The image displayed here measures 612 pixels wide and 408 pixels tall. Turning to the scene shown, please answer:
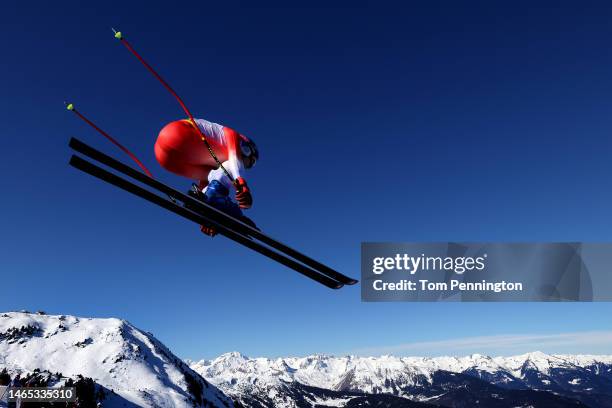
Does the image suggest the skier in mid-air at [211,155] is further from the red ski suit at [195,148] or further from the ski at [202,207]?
the ski at [202,207]

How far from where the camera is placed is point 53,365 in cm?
17225

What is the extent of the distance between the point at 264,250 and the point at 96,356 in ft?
663

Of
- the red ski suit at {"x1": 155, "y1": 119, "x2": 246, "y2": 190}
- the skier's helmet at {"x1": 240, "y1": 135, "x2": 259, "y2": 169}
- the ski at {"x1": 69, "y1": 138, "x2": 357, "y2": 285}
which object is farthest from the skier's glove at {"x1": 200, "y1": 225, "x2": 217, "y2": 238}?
the skier's helmet at {"x1": 240, "y1": 135, "x2": 259, "y2": 169}

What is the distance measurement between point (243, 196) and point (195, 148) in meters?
1.17

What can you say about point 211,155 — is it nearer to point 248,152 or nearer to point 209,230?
point 248,152

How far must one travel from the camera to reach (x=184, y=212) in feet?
21.4

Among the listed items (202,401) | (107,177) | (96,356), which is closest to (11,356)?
(96,356)

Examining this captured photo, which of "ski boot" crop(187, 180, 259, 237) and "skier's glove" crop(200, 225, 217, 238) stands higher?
→ "ski boot" crop(187, 180, 259, 237)

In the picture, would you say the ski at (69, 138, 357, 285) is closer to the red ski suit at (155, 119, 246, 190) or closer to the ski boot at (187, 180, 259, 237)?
the ski boot at (187, 180, 259, 237)

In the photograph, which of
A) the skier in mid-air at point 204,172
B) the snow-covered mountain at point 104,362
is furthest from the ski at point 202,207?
the snow-covered mountain at point 104,362

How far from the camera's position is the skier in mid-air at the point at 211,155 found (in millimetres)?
6367

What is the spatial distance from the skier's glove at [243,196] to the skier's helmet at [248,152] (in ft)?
1.80

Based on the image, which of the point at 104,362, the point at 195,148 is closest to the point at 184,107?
the point at 195,148

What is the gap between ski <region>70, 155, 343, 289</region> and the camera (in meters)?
6.04
